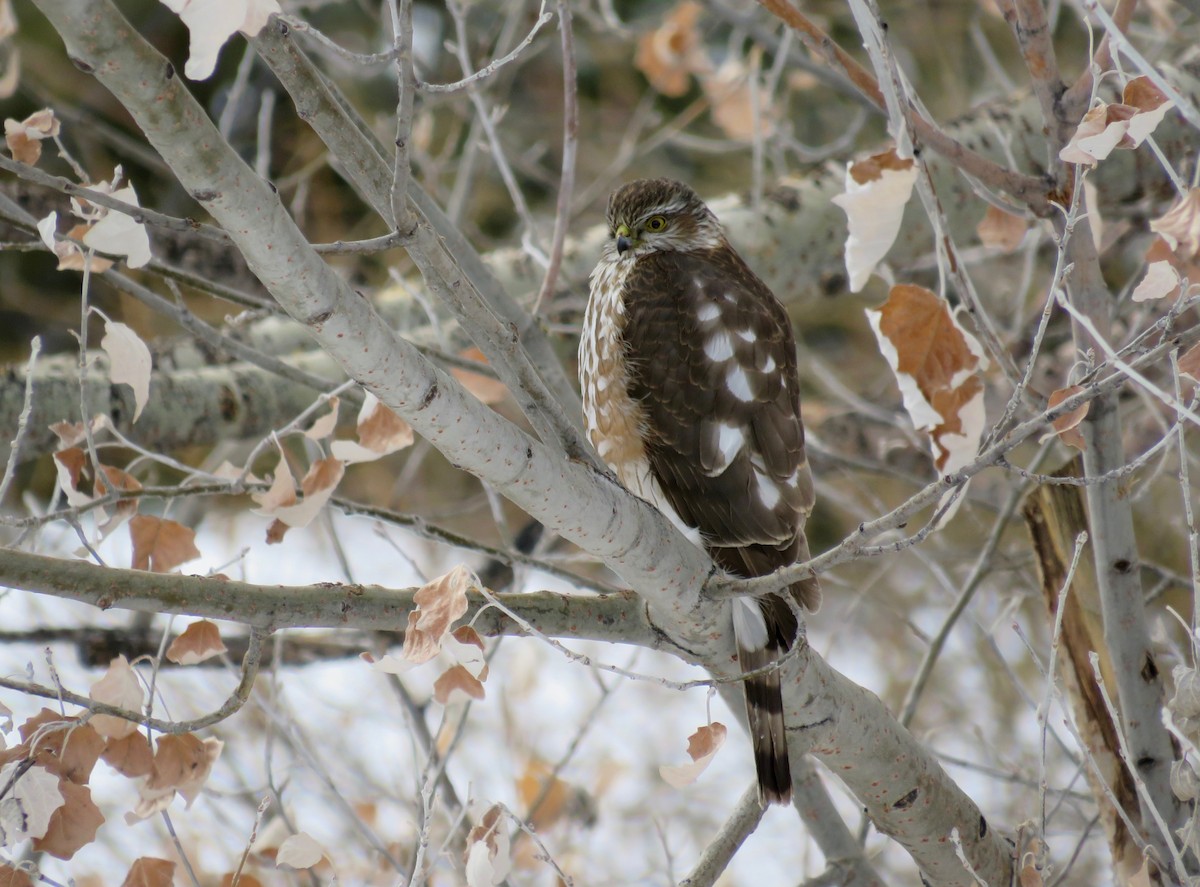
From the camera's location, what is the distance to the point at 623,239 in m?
3.65

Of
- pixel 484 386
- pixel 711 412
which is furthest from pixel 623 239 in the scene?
pixel 711 412

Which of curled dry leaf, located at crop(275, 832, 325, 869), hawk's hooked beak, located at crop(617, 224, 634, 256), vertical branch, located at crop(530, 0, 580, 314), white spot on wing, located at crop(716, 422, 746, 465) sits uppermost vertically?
hawk's hooked beak, located at crop(617, 224, 634, 256)

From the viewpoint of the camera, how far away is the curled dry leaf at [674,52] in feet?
16.4

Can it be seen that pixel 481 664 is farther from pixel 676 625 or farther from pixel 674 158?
pixel 674 158

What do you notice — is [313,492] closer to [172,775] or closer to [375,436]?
[375,436]

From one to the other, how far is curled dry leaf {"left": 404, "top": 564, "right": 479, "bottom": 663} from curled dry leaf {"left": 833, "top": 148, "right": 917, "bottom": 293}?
2.68 feet

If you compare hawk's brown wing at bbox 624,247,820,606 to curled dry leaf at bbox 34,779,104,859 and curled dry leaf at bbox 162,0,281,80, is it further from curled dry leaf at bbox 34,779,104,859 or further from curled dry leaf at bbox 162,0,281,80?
curled dry leaf at bbox 162,0,281,80

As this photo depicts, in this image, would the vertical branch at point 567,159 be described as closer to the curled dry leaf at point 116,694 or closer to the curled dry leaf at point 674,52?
the curled dry leaf at point 116,694

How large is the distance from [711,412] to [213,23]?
1805 mm

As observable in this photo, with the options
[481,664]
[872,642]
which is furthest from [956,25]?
[481,664]

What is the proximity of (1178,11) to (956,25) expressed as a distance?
1.85 metres

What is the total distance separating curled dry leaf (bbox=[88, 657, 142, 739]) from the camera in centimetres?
210

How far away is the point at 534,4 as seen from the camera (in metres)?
6.10

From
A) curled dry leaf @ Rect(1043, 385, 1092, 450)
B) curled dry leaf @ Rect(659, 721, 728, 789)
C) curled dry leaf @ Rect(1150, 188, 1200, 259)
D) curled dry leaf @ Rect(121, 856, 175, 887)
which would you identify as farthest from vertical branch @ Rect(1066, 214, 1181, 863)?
curled dry leaf @ Rect(121, 856, 175, 887)
